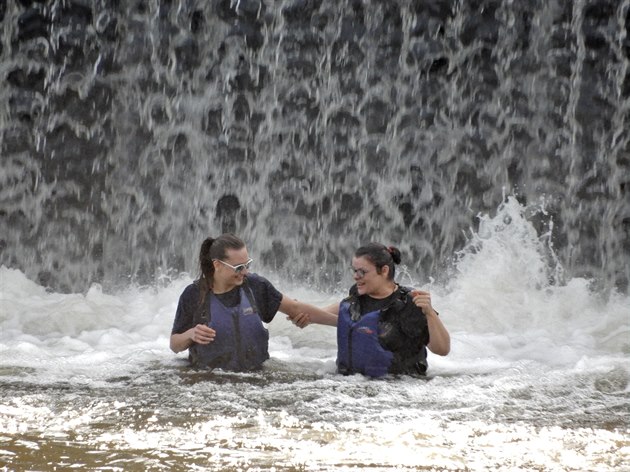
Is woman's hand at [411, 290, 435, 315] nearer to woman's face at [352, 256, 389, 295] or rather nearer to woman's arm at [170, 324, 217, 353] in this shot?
woman's face at [352, 256, 389, 295]

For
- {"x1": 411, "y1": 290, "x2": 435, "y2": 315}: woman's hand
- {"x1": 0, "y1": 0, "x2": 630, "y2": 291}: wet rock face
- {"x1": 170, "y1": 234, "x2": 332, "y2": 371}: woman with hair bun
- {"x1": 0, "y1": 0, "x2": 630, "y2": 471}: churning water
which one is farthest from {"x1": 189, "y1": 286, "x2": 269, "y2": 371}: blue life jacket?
{"x1": 0, "y1": 0, "x2": 630, "y2": 291}: wet rock face

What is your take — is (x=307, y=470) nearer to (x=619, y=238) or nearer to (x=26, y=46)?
(x=619, y=238)

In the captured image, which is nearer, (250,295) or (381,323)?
(381,323)

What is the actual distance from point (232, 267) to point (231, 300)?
0.25 m

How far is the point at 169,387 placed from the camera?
571 cm

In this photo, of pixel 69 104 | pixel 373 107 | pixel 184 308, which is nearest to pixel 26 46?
pixel 69 104

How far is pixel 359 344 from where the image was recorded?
5898mm

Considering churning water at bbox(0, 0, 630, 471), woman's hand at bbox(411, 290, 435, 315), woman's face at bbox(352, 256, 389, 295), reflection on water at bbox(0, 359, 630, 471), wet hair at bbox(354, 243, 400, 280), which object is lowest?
reflection on water at bbox(0, 359, 630, 471)

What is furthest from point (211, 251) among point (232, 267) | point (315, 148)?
point (315, 148)

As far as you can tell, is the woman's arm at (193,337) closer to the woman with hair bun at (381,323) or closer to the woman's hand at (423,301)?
the woman with hair bun at (381,323)

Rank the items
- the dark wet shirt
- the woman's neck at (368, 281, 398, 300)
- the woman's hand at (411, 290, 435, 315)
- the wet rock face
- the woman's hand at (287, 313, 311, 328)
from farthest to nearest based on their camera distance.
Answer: the wet rock face < the woman's hand at (287, 313, 311, 328) < the woman's neck at (368, 281, 398, 300) < the dark wet shirt < the woman's hand at (411, 290, 435, 315)

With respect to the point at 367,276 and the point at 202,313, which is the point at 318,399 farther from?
the point at 202,313

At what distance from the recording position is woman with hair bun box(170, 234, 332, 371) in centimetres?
593

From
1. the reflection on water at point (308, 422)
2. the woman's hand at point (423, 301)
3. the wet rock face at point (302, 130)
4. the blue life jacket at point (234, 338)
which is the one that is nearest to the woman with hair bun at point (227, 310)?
the blue life jacket at point (234, 338)
